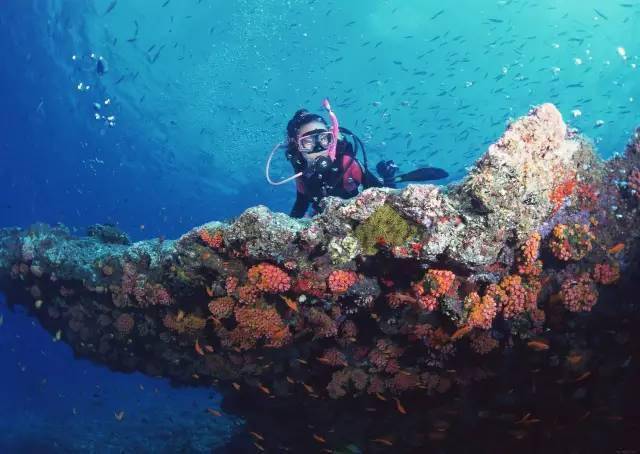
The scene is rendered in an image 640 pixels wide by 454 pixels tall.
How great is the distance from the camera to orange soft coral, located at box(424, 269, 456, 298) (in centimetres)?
402

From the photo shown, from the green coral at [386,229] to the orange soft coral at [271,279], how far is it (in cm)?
111

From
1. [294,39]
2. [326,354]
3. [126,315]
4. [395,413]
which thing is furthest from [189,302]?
[294,39]

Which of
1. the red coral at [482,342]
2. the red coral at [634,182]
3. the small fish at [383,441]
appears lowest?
the small fish at [383,441]

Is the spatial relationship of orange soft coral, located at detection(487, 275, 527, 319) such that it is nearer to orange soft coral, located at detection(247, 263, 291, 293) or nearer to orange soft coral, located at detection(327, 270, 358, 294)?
orange soft coral, located at detection(327, 270, 358, 294)

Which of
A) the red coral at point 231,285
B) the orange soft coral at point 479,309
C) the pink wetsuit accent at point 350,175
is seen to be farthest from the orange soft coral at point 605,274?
the red coral at point 231,285

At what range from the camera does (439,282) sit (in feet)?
13.2

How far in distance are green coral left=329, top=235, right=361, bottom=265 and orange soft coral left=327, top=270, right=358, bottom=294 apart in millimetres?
201

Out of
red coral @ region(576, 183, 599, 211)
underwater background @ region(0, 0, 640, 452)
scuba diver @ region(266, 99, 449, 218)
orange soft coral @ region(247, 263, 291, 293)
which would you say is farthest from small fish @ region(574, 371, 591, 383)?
underwater background @ region(0, 0, 640, 452)

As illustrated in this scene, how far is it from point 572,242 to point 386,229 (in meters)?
1.98

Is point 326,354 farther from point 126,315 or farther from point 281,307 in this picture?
point 126,315

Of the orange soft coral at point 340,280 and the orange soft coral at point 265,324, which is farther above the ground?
the orange soft coral at point 340,280

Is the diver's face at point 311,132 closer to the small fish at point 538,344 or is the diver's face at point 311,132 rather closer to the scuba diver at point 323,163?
the scuba diver at point 323,163

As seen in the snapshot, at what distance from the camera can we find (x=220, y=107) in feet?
106

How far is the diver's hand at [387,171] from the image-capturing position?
26.2ft
